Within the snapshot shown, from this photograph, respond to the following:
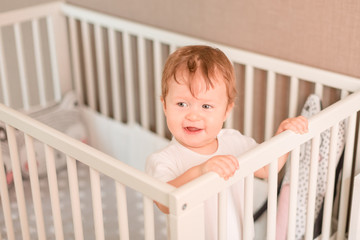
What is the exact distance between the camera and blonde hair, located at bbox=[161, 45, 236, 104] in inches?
45.0

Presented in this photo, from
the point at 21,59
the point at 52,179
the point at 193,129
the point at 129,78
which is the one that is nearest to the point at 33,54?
the point at 21,59

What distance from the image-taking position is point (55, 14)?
229 cm

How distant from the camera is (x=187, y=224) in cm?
96

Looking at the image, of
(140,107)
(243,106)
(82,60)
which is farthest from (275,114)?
(82,60)

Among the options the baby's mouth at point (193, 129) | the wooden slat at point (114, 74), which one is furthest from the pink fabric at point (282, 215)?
the wooden slat at point (114, 74)

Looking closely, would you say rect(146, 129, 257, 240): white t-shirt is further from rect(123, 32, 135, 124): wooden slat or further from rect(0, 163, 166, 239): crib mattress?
rect(123, 32, 135, 124): wooden slat

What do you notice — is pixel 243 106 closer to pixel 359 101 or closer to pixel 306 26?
pixel 306 26

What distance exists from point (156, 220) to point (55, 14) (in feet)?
3.04

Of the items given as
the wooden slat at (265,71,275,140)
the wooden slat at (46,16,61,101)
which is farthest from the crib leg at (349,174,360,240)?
the wooden slat at (46,16,61,101)

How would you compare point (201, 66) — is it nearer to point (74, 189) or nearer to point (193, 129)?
point (193, 129)

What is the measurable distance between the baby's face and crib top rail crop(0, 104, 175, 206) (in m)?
0.17

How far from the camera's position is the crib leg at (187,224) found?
948 millimetres

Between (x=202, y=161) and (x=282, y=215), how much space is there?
40 centimetres

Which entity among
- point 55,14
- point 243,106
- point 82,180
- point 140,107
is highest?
point 55,14
